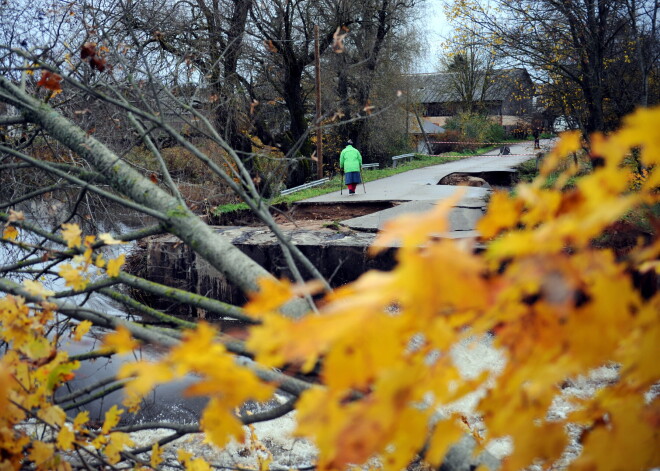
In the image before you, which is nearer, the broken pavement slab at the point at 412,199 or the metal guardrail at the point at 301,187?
the broken pavement slab at the point at 412,199

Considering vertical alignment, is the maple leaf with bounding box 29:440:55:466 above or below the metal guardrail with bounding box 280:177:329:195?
below

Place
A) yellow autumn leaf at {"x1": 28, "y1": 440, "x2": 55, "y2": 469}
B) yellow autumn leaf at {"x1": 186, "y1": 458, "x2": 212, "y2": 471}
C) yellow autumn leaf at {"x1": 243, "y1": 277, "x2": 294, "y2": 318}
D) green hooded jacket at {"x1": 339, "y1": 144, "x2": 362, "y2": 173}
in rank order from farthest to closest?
green hooded jacket at {"x1": 339, "y1": 144, "x2": 362, "y2": 173}, yellow autumn leaf at {"x1": 186, "y1": 458, "x2": 212, "y2": 471}, yellow autumn leaf at {"x1": 28, "y1": 440, "x2": 55, "y2": 469}, yellow autumn leaf at {"x1": 243, "y1": 277, "x2": 294, "y2": 318}

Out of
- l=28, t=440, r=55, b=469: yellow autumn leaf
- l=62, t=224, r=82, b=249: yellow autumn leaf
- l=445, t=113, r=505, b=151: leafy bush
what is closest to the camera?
l=28, t=440, r=55, b=469: yellow autumn leaf

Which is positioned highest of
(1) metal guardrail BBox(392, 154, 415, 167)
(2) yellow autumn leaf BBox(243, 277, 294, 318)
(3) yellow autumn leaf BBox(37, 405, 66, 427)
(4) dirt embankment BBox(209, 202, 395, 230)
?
(1) metal guardrail BBox(392, 154, 415, 167)

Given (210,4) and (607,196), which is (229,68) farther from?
(607,196)

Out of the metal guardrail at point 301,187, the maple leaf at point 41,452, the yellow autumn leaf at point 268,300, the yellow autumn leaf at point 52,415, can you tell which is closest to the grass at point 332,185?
the metal guardrail at point 301,187

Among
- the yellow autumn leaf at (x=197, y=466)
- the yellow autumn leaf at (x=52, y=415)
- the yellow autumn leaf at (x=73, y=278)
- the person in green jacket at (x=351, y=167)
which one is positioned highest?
the person in green jacket at (x=351, y=167)

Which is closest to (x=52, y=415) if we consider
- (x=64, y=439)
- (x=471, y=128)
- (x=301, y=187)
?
(x=64, y=439)

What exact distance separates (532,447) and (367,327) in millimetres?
380

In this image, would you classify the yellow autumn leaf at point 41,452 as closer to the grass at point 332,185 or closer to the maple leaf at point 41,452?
the maple leaf at point 41,452

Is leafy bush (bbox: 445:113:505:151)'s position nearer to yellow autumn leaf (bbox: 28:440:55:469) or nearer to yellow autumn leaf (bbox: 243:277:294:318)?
yellow autumn leaf (bbox: 28:440:55:469)

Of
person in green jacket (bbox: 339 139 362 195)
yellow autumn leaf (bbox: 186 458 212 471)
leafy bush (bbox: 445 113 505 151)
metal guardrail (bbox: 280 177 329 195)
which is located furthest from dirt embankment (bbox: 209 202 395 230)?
leafy bush (bbox: 445 113 505 151)

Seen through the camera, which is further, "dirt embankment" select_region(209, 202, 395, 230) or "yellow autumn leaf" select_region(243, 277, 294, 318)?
"dirt embankment" select_region(209, 202, 395, 230)

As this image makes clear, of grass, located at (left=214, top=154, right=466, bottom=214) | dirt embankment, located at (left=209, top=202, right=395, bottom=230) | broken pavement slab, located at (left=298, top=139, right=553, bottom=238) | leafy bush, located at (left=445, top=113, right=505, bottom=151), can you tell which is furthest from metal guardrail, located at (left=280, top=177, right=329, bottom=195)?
leafy bush, located at (left=445, top=113, right=505, bottom=151)
